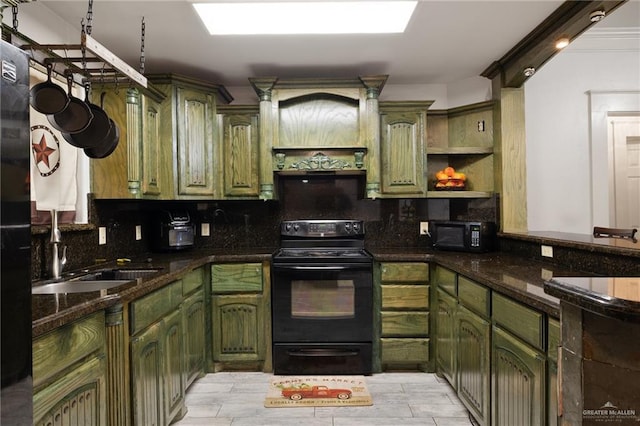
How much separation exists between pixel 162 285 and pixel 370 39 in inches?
80.3

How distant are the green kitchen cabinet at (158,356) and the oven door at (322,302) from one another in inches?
31.4

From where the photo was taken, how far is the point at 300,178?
134 inches

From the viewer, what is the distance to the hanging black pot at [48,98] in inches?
60.4

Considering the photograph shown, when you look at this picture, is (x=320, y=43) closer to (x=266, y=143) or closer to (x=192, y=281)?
(x=266, y=143)

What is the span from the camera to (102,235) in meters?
2.48

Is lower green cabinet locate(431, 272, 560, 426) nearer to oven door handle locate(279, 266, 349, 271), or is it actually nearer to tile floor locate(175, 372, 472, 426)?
tile floor locate(175, 372, 472, 426)

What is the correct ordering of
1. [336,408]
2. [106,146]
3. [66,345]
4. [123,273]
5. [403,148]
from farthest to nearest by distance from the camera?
[403,148] < [336,408] < [123,273] < [106,146] < [66,345]

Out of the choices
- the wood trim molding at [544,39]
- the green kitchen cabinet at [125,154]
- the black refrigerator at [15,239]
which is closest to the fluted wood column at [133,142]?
the green kitchen cabinet at [125,154]

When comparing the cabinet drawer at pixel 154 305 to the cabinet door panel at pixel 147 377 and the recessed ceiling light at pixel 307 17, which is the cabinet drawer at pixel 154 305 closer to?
the cabinet door panel at pixel 147 377

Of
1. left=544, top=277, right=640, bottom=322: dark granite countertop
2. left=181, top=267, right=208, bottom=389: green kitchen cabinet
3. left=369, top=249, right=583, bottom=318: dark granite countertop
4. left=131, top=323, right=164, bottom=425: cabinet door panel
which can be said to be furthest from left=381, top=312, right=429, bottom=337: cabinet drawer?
left=544, top=277, right=640, bottom=322: dark granite countertop

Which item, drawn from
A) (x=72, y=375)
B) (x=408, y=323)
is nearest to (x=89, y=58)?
(x=72, y=375)

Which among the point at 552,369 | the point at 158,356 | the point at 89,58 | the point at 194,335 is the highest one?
the point at 89,58

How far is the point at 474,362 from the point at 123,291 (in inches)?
72.0

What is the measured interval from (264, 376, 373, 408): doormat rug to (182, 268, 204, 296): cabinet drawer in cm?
89
